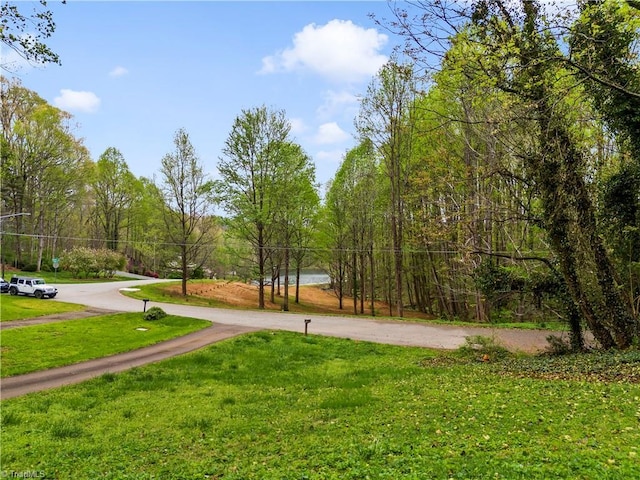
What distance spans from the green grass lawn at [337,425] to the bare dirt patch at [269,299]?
19.0 metres

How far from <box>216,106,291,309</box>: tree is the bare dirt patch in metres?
5.42

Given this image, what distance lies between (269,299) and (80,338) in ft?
68.7

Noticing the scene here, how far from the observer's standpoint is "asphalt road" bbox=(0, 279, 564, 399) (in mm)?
9720

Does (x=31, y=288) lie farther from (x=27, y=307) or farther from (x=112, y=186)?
(x=112, y=186)

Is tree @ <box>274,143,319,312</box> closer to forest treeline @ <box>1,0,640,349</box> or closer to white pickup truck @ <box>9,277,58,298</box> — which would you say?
forest treeline @ <box>1,0,640,349</box>

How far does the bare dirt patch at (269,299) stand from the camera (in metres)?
29.4

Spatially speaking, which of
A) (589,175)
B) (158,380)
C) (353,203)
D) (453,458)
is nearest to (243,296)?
(353,203)

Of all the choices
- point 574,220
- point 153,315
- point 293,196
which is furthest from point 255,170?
point 574,220

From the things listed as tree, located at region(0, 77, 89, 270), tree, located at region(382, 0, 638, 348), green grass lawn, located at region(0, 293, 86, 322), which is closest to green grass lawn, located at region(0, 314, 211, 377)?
green grass lawn, located at region(0, 293, 86, 322)

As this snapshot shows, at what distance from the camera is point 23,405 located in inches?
288

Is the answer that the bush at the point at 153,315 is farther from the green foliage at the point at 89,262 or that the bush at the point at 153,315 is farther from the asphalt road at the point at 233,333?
the green foliage at the point at 89,262

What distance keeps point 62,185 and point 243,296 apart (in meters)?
20.8

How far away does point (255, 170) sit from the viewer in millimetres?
25656

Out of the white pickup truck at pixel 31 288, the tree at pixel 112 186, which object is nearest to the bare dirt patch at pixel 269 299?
the white pickup truck at pixel 31 288
